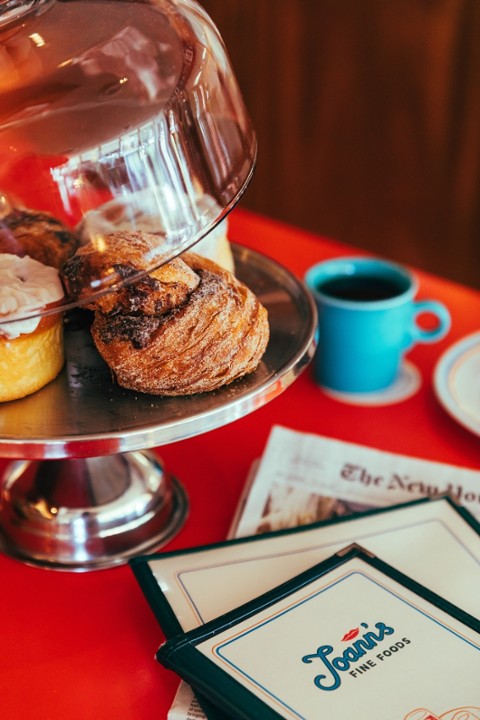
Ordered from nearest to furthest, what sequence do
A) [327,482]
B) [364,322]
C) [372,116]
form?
[327,482] < [364,322] < [372,116]

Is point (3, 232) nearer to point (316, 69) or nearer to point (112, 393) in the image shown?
point (112, 393)

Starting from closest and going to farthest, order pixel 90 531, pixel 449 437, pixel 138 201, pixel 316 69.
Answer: pixel 138 201 → pixel 90 531 → pixel 449 437 → pixel 316 69

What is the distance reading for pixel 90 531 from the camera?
2.10 ft

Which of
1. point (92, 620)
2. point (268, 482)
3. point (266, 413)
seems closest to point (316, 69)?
point (266, 413)

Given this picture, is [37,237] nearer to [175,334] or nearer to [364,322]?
[175,334]

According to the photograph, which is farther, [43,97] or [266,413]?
[266,413]

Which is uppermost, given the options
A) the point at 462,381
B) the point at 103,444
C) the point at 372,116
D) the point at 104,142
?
the point at 104,142

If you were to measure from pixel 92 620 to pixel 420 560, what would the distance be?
0.24 meters

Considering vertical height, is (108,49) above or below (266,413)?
above

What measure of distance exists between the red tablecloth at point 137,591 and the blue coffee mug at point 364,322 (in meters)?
0.03

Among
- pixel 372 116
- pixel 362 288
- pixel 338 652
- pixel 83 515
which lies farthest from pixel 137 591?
pixel 372 116

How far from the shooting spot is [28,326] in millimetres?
548

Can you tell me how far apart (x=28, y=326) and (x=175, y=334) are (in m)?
0.10

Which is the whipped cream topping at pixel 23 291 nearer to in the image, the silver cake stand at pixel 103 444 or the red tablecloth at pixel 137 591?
the silver cake stand at pixel 103 444
